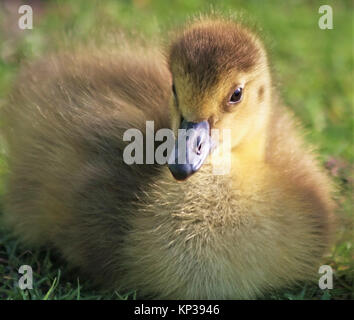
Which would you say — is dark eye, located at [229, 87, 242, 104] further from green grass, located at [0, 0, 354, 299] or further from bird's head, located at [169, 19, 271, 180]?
green grass, located at [0, 0, 354, 299]

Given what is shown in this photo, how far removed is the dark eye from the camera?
196 centimetres

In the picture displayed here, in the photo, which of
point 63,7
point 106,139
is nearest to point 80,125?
point 106,139

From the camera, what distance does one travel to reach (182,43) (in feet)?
6.38

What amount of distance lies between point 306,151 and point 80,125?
0.76 meters

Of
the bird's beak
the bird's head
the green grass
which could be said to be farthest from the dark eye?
the green grass

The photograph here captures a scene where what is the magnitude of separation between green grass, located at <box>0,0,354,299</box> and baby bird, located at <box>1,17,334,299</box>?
97mm

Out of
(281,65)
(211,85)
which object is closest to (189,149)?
(211,85)

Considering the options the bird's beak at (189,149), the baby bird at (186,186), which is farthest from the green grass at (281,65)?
the bird's beak at (189,149)

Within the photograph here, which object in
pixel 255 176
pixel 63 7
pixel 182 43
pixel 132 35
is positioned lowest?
pixel 255 176

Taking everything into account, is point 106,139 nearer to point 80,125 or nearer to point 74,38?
point 80,125

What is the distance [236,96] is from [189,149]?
250mm

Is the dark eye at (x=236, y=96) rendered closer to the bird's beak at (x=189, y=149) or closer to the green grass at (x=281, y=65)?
the bird's beak at (x=189, y=149)

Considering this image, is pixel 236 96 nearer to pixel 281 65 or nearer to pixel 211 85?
pixel 211 85

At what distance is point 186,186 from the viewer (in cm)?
198
